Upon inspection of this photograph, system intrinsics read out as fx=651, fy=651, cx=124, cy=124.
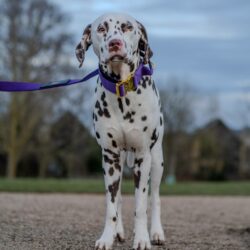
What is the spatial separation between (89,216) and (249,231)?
9.84ft

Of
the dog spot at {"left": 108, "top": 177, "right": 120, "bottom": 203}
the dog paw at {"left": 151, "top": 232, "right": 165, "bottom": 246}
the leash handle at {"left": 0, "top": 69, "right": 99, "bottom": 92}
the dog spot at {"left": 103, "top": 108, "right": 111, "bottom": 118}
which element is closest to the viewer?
the dog spot at {"left": 103, "top": 108, "right": 111, "bottom": 118}

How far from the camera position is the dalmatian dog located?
5492 mm

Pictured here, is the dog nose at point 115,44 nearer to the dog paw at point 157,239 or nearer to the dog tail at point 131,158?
the dog tail at point 131,158

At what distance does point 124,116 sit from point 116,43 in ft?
2.74

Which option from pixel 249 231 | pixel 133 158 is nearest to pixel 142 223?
pixel 133 158

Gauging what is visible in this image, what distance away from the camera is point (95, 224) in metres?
9.30

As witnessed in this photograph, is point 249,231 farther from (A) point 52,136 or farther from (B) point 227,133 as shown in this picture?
(B) point 227,133

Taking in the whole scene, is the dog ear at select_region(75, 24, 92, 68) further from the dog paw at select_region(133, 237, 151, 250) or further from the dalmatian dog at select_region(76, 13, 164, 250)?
the dog paw at select_region(133, 237, 151, 250)

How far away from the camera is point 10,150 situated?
128 ft

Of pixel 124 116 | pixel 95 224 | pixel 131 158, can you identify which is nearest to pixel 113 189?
pixel 131 158

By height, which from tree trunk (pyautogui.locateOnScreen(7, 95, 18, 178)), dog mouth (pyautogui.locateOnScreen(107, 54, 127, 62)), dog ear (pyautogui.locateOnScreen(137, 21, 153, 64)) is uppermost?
tree trunk (pyautogui.locateOnScreen(7, 95, 18, 178))

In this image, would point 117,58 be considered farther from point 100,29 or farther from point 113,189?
point 113,189

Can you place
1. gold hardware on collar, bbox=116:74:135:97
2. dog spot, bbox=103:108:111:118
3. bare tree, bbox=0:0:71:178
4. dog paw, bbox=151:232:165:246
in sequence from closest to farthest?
1. gold hardware on collar, bbox=116:74:135:97
2. dog spot, bbox=103:108:111:118
3. dog paw, bbox=151:232:165:246
4. bare tree, bbox=0:0:71:178

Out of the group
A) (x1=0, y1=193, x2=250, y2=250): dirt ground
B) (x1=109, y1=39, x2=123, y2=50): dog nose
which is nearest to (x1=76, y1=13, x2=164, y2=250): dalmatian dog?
(x1=109, y1=39, x2=123, y2=50): dog nose
